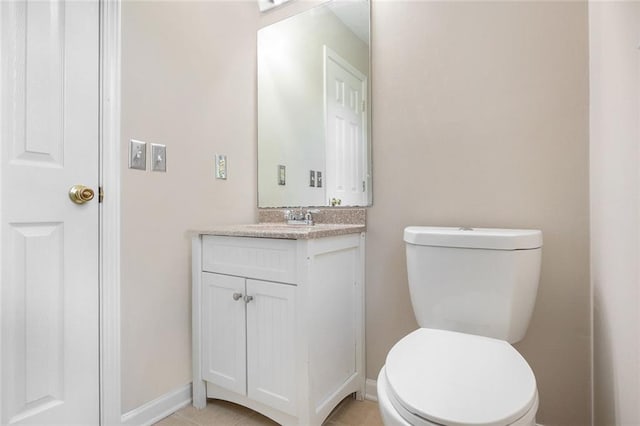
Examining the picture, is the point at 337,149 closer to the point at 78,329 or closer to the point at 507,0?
the point at 507,0

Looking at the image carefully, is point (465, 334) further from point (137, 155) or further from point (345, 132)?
point (137, 155)

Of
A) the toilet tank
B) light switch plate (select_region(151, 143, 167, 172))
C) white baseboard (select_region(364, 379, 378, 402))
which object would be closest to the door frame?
light switch plate (select_region(151, 143, 167, 172))

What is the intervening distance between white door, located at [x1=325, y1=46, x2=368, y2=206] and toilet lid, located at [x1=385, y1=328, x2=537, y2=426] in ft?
2.57

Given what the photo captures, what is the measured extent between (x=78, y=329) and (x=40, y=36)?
3.31 feet

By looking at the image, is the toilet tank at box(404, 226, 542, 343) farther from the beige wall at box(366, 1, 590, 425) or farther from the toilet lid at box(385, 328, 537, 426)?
the beige wall at box(366, 1, 590, 425)

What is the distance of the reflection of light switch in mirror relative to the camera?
5.52 feet

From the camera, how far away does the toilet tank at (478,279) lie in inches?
42.0

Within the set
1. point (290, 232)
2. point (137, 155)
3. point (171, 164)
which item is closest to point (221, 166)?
point (171, 164)

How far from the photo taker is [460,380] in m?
0.79

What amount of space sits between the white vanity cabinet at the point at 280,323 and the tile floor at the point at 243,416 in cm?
5

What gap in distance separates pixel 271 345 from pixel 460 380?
72cm

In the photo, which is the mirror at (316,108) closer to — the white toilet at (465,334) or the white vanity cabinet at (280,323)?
the white vanity cabinet at (280,323)

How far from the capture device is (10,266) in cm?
105

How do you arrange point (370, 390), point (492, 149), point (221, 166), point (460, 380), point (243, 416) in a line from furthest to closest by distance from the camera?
point (221, 166), point (370, 390), point (243, 416), point (492, 149), point (460, 380)
